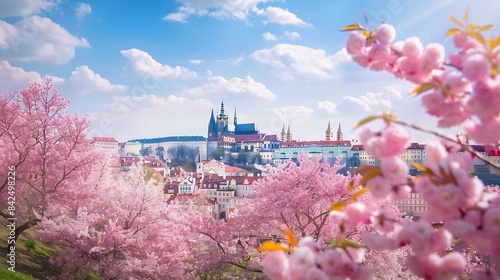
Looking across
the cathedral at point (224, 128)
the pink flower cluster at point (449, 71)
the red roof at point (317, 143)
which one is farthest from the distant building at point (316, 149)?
the pink flower cluster at point (449, 71)

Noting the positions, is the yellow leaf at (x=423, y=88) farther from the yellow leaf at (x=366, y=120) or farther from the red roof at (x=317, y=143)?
the red roof at (x=317, y=143)

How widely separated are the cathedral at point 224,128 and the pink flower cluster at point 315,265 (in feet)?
323

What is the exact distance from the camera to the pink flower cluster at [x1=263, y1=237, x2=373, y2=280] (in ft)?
3.88

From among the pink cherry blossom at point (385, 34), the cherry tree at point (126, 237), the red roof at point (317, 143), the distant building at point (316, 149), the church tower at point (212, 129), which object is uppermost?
the church tower at point (212, 129)

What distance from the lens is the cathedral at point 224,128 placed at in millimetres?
100800

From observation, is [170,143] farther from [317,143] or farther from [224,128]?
[317,143]

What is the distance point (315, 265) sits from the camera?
1189 millimetres

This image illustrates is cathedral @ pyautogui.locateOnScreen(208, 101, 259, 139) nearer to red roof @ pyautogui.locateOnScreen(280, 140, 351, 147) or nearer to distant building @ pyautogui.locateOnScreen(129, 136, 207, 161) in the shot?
distant building @ pyautogui.locateOnScreen(129, 136, 207, 161)

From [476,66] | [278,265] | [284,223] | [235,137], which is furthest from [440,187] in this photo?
[235,137]

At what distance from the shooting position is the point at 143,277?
8203 mm

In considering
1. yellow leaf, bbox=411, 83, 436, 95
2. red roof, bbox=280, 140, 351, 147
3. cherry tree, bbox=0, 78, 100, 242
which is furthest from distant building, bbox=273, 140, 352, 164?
yellow leaf, bbox=411, 83, 436, 95

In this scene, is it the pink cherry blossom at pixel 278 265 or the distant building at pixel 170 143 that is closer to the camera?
the pink cherry blossom at pixel 278 265

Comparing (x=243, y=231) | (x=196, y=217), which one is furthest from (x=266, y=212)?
(x=196, y=217)

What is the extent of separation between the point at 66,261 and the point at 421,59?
8.41 m
